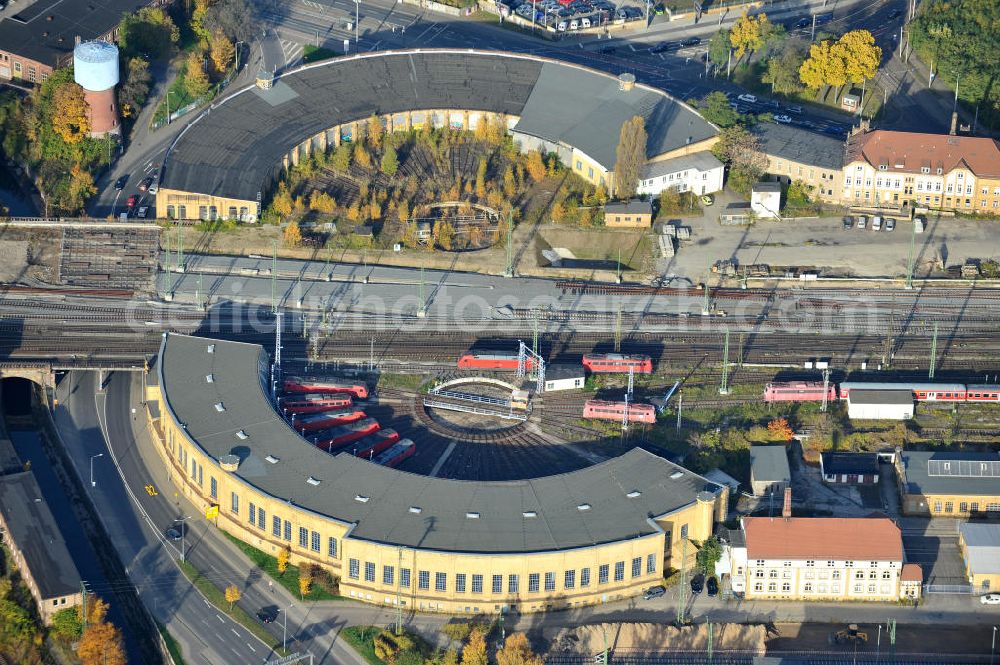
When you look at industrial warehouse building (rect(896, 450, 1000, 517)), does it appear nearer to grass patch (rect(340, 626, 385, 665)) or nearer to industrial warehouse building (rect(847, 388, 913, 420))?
industrial warehouse building (rect(847, 388, 913, 420))

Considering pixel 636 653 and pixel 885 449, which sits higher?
pixel 885 449

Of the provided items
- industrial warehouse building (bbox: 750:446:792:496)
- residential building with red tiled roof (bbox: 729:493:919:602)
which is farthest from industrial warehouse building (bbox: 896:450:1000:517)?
industrial warehouse building (bbox: 750:446:792:496)

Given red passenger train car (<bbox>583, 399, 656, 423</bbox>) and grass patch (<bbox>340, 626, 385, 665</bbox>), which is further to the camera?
red passenger train car (<bbox>583, 399, 656, 423</bbox>)

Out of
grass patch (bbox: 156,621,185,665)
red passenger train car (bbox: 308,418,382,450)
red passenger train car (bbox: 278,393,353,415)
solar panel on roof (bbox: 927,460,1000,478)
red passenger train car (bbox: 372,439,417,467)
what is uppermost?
red passenger train car (bbox: 278,393,353,415)

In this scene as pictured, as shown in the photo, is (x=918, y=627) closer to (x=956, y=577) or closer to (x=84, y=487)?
(x=956, y=577)

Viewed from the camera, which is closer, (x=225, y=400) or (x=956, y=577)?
(x=956, y=577)

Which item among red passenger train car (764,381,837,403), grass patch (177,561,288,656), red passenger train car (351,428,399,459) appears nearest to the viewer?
grass patch (177,561,288,656)

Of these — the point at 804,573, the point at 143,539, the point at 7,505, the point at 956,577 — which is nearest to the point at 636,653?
the point at 804,573
